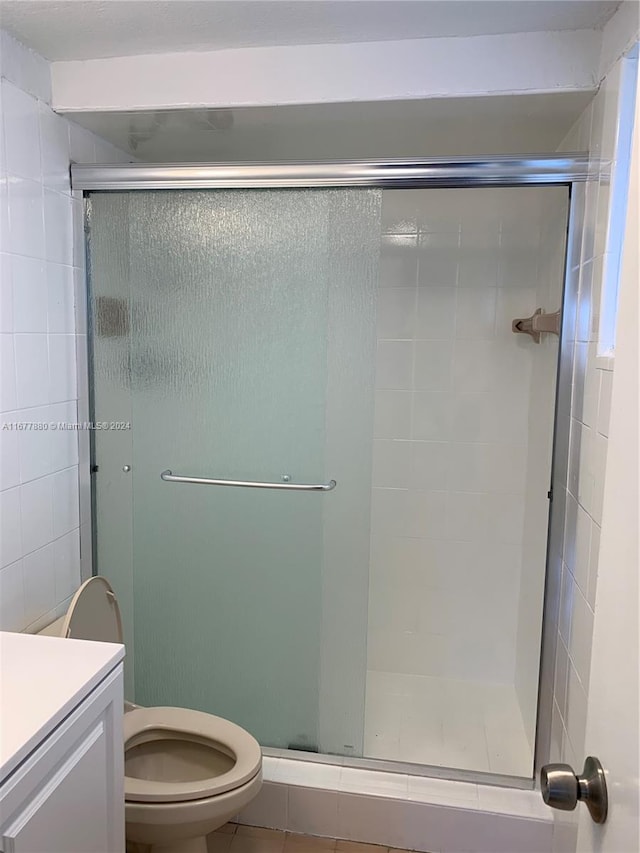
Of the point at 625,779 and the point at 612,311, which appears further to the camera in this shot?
the point at 612,311

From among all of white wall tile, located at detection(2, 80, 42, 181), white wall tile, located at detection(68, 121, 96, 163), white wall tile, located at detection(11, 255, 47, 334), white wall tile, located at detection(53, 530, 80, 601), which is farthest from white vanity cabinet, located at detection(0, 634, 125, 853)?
white wall tile, located at detection(68, 121, 96, 163)

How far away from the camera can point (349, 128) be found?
1894mm

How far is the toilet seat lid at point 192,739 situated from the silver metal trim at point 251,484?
0.66 m

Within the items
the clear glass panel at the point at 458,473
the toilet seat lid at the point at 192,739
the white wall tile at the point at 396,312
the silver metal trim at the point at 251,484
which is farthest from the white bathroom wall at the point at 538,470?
the toilet seat lid at the point at 192,739

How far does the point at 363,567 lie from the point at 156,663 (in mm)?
770

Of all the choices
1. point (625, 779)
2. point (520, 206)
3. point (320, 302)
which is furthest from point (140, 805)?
point (520, 206)

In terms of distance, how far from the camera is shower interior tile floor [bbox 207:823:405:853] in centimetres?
178

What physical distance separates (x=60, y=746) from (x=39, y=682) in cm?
14

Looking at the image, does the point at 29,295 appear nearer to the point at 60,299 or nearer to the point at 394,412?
the point at 60,299

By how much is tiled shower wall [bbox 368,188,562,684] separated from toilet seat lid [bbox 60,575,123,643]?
1.15m

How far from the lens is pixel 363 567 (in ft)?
6.64

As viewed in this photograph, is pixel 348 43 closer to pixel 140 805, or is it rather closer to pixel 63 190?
pixel 63 190

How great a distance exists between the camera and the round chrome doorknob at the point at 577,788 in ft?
2.26

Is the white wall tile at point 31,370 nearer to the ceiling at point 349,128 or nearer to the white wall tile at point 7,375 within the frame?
the white wall tile at point 7,375
